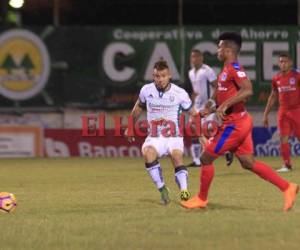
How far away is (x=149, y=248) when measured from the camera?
340 inches

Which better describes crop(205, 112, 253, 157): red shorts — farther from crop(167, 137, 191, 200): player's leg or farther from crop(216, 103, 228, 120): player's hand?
crop(167, 137, 191, 200): player's leg

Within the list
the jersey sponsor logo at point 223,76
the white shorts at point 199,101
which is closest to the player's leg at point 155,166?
the jersey sponsor logo at point 223,76

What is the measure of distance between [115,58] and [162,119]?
11344 millimetres

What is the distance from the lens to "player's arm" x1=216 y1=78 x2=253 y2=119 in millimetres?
10961

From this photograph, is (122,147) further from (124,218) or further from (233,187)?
(124,218)

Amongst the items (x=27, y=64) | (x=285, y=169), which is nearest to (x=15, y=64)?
(x=27, y=64)

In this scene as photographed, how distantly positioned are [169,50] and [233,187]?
9530mm

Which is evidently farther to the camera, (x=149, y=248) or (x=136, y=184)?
(x=136, y=184)

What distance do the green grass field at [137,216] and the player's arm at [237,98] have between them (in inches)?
48.4

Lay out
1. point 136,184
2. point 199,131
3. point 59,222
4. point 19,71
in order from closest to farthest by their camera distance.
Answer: point 59,222
point 136,184
point 199,131
point 19,71

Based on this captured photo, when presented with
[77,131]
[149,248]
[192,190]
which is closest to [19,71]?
[77,131]

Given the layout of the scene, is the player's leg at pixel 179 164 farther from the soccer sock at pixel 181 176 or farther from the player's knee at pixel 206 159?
the player's knee at pixel 206 159

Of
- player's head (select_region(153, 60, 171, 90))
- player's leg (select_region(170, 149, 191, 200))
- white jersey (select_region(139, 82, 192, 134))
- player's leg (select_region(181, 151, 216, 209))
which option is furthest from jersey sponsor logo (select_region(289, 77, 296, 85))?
player's leg (select_region(181, 151, 216, 209))

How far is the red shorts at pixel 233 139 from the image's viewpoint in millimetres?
11227
